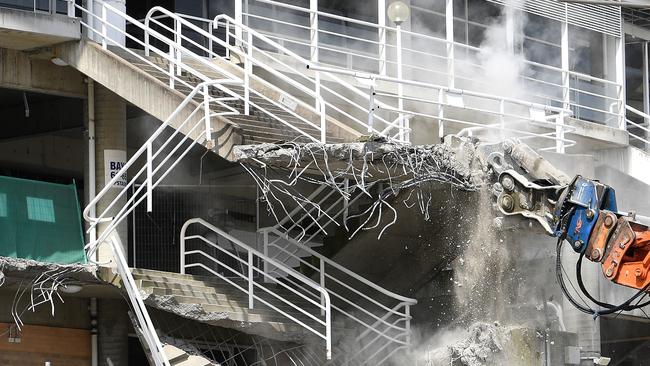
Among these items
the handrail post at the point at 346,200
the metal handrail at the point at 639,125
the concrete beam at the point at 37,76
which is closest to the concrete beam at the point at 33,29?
the concrete beam at the point at 37,76

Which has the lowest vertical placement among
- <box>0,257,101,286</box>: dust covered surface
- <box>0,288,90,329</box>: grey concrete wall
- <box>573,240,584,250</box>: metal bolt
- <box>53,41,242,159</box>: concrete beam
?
<box>0,288,90,329</box>: grey concrete wall

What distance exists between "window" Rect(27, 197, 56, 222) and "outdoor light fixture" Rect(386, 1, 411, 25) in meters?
6.29

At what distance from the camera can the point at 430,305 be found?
20609 millimetres

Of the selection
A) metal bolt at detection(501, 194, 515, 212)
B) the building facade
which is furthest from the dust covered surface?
metal bolt at detection(501, 194, 515, 212)

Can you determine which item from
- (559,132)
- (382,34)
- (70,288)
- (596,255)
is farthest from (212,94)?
(596,255)

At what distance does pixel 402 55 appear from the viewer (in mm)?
23703

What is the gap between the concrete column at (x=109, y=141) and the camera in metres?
20.0

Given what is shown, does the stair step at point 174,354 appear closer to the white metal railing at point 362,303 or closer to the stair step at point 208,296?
the stair step at point 208,296

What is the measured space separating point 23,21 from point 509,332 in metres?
7.93

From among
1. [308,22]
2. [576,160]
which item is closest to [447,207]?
[576,160]

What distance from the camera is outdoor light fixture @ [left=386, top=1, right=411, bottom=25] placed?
22.1m

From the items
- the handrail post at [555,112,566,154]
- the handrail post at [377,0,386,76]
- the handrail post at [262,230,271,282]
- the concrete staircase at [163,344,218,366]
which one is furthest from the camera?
the handrail post at [377,0,386,76]

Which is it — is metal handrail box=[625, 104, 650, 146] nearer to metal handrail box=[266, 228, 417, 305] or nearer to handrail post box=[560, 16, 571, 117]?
handrail post box=[560, 16, 571, 117]

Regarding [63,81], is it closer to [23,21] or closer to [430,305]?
[23,21]
